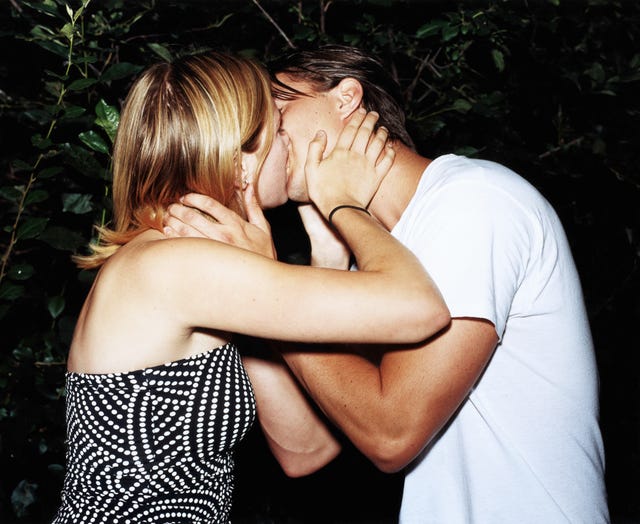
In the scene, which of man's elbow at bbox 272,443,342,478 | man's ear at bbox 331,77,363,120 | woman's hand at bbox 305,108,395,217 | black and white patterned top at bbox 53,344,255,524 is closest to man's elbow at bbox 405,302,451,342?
woman's hand at bbox 305,108,395,217

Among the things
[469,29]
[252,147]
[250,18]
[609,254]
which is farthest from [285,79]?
[609,254]

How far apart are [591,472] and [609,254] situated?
1.59 metres

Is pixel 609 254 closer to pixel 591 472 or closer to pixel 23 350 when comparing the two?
pixel 591 472

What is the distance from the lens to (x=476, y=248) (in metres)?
1.22

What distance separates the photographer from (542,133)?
2.55m

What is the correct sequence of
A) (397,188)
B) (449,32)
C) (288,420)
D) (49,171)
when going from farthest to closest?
(449,32)
(49,171)
(288,420)
(397,188)

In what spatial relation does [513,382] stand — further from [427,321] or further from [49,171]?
[49,171]

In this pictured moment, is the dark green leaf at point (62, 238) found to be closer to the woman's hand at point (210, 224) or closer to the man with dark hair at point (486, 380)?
the woman's hand at point (210, 224)

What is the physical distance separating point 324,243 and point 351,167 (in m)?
0.43

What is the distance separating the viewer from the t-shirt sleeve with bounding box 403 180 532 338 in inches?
47.4

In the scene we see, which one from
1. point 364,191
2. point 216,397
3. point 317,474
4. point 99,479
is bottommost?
point 317,474

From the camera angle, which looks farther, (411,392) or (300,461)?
(300,461)

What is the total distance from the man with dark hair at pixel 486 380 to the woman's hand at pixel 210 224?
0.31 metres

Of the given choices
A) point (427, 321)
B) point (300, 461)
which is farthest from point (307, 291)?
point (300, 461)
